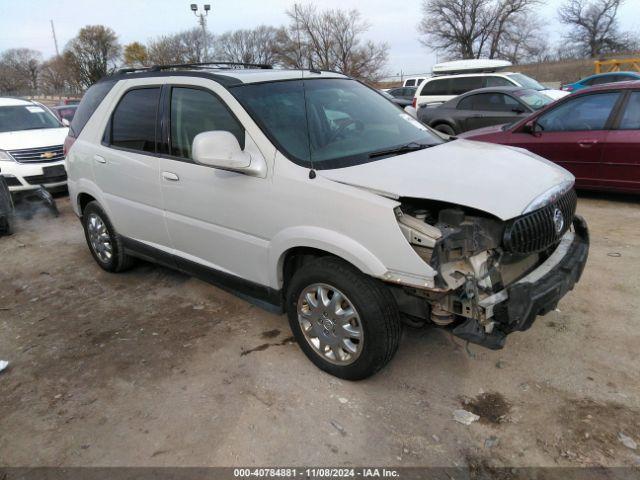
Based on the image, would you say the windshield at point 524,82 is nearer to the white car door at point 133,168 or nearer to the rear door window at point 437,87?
the rear door window at point 437,87

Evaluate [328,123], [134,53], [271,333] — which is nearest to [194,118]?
[328,123]

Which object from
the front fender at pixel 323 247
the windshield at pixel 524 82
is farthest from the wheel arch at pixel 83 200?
the windshield at pixel 524 82

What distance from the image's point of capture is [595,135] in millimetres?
6305

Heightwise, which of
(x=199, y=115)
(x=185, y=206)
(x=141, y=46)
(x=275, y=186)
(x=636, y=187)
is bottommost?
(x=636, y=187)

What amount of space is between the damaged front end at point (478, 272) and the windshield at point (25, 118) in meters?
8.83

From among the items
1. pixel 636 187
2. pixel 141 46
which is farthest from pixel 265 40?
pixel 636 187

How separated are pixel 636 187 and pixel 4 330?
22.9ft

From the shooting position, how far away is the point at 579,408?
108 inches

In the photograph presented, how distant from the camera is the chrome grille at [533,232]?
2.62 metres

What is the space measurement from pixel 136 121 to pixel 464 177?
273 cm

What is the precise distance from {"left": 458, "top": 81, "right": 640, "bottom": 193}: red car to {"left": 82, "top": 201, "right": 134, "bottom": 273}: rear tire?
18.1 ft

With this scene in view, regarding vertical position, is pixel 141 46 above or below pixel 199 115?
above

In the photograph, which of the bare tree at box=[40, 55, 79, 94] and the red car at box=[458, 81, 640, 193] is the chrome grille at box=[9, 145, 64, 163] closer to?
the red car at box=[458, 81, 640, 193]

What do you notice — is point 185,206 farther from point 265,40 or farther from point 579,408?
point 265,40
